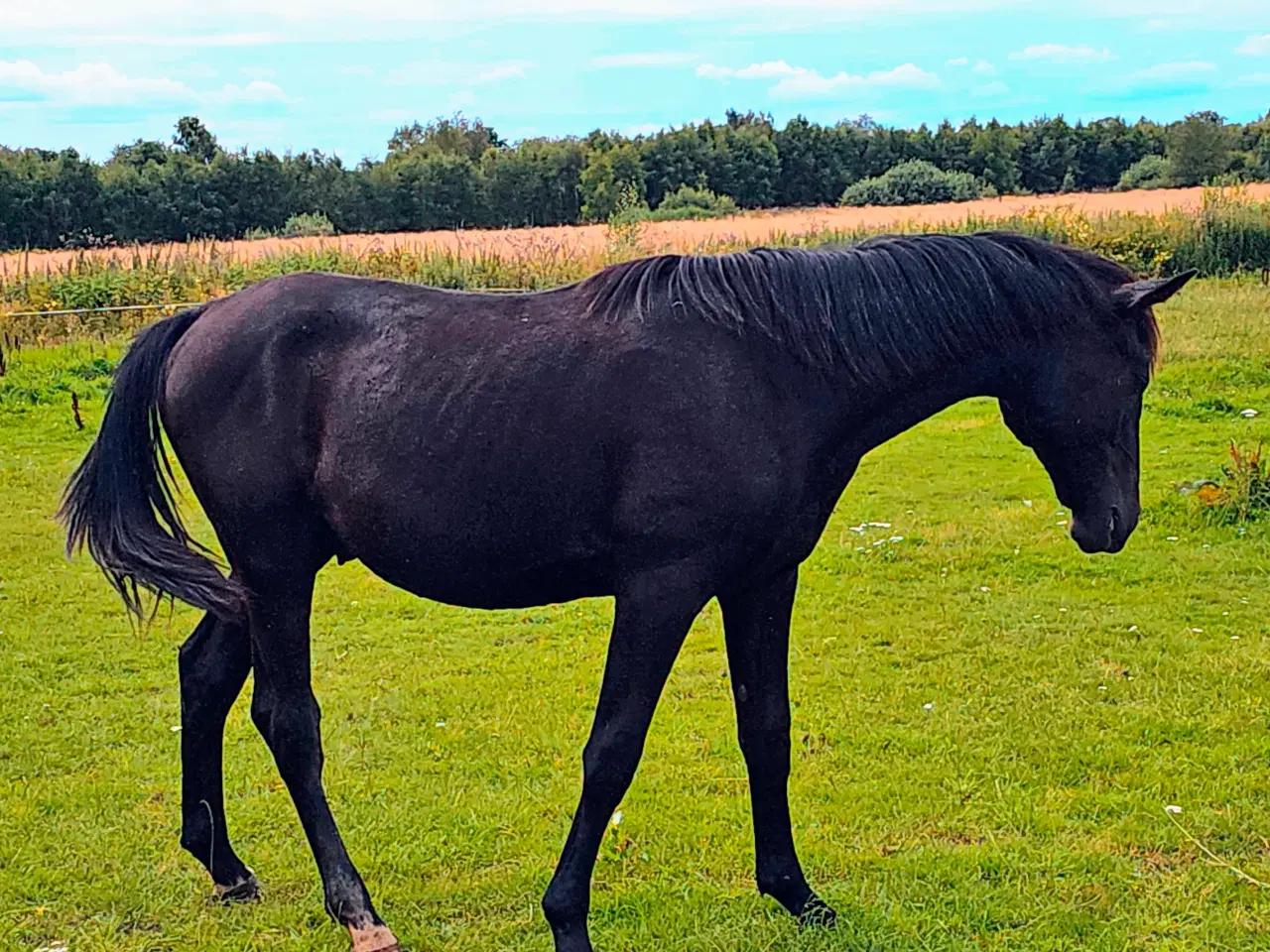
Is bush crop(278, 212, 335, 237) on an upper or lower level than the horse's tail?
upper

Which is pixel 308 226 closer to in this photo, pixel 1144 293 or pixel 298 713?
pixel 298 713

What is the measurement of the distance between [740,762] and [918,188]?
→ 3739 centimetres

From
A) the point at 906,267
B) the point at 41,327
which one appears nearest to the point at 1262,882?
the point at 906,267

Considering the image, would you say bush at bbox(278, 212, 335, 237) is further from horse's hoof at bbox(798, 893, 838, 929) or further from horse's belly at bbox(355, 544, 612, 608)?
horse's hoof at bbox(798, 893, 838, 929)

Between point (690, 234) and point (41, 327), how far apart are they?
1378 centimetres

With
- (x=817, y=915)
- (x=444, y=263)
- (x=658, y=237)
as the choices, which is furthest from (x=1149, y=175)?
(x=817, y=915)

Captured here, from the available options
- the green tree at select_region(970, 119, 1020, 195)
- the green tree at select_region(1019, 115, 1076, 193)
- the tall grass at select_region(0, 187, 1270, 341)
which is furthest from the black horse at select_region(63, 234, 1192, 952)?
the green tree at select_region(1019, 115, 1076, 193)

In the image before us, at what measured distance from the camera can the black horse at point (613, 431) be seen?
10.8ft

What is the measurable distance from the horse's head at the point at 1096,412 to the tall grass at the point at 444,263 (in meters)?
13.1

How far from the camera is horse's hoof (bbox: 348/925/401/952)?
145 inches

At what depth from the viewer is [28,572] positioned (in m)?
8.07

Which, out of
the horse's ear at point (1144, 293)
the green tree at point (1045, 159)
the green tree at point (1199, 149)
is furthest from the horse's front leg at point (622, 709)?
the green tree at point (1045, 159)

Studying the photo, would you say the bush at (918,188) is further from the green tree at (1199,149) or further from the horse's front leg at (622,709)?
the horse's front leg at (622,709)

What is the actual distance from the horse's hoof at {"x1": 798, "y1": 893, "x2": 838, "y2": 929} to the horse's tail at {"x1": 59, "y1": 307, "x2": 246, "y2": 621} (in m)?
1.98
